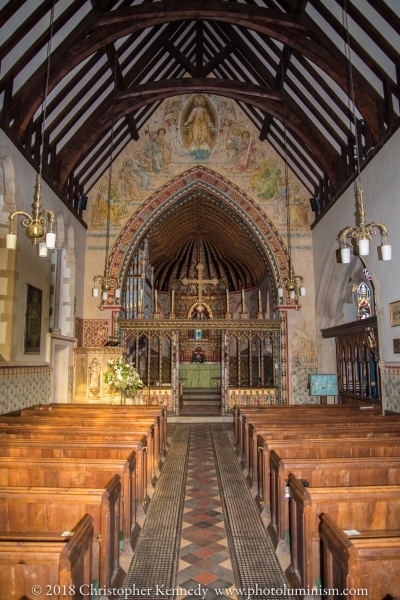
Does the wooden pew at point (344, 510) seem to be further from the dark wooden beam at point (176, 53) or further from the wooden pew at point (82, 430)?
the dark wooden beam at point (176, 53)

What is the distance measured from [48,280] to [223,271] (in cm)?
1656

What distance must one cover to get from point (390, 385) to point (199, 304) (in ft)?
34.6

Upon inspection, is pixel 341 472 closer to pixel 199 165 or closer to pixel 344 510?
pixel 344 510

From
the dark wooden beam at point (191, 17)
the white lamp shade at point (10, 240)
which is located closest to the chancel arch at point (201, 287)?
the dark wooden beam at point (191, 17)

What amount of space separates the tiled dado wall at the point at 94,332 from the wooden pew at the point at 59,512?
10412 millimetres

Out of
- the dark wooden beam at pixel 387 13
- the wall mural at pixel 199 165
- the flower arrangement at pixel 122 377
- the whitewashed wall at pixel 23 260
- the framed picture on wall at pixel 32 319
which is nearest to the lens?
the dark wooden beam at pixel 387 13

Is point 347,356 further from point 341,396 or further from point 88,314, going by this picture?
point 88,314

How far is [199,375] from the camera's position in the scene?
18797 millimetres

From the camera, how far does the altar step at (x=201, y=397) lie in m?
17.2

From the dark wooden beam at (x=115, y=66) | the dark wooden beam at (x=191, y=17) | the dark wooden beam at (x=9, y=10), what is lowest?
the dark wooden beam at (x=9, y=10)

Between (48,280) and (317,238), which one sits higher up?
(317,238)

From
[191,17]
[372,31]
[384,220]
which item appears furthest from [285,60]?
[384,220]

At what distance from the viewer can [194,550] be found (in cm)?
456

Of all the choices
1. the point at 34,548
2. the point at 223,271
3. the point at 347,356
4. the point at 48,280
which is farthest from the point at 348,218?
the point at 223,271
